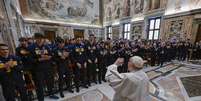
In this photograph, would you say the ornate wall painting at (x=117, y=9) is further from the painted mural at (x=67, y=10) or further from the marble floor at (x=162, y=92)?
the marble floor at (x=162, y=92)

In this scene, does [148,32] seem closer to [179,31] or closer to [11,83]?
[179,31]

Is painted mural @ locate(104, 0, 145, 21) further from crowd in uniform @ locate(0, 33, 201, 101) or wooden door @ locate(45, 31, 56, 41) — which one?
crowd in uniform @ locate(0, 33, 201, 101)

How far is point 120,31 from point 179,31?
6.88 m

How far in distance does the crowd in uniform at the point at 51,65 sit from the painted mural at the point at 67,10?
33.2 ft

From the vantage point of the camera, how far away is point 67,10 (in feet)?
45.0

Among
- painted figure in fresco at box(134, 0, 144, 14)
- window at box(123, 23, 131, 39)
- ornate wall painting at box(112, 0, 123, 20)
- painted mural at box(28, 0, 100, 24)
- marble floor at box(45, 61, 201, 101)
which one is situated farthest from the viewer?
ornate wall painting at box(112, 0, 123, 20)

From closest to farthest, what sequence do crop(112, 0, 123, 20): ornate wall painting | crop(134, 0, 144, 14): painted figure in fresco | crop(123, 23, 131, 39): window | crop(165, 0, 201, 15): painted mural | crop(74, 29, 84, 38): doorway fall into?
1. crop(165, 0, 201, 15): painted mural
2. crop(134, 0, 144, 14): painted figure in fresco
3. crop(123, 23, 131, 39): window
4. crop(112, 0, 123, 20): ornate wall painting
5. crop(74, 29, 84, 38): doorway

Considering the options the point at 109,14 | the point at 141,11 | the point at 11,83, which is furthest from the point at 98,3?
the point at 11,83

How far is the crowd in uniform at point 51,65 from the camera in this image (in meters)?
2.19

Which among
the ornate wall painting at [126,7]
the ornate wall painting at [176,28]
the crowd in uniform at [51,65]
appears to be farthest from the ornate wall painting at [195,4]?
the crowd in uniform at [51,65]

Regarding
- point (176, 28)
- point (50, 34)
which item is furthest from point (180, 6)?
point (50, 34)

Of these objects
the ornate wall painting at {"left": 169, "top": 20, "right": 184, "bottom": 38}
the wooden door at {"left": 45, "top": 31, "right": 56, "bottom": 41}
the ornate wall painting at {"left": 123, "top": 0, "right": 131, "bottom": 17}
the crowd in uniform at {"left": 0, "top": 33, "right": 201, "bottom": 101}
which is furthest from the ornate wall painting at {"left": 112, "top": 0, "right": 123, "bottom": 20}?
the crowd in uniform at {"left": 0, "top": 33, "right": 201, "bottom": 101}

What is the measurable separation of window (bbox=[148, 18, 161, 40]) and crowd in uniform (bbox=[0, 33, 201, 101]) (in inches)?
267

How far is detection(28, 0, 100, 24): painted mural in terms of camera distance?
11.4 metres
